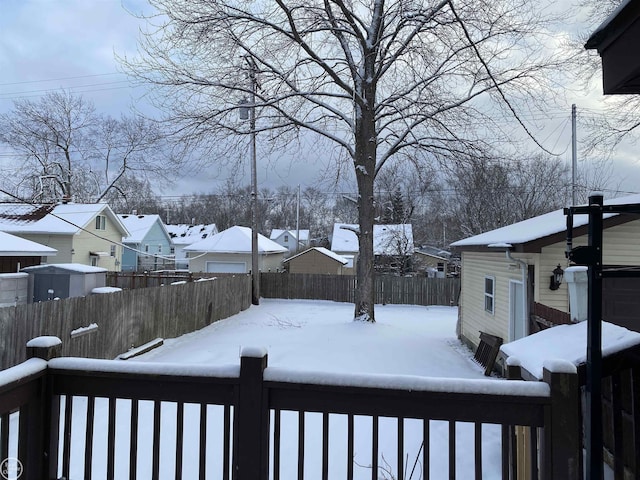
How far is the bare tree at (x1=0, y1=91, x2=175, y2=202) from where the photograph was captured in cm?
2666

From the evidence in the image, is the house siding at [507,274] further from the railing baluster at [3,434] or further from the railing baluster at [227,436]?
the railing baluster at [3,434]

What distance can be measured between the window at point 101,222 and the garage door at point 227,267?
6157 mm

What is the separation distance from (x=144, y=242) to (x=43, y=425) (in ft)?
114

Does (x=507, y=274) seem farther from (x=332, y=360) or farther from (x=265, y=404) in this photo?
(x=265, y=404)

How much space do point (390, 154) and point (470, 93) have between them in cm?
291

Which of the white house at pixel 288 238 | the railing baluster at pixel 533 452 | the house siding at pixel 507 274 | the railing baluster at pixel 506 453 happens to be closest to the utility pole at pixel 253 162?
the house siding at pixel 507 274

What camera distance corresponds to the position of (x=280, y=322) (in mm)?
13133

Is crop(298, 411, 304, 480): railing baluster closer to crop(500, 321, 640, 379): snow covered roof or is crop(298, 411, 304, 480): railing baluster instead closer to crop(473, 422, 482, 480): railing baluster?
crop(473, 422, 482, 480): railing baluster

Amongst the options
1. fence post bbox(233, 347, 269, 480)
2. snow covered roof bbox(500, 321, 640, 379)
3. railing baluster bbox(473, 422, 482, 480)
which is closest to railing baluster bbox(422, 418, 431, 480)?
railing baluster bbox(473, 422, 482, 480)

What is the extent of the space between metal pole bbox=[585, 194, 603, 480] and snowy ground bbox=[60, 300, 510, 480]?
→ 1118 millimetres

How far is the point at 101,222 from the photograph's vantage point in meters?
22.7

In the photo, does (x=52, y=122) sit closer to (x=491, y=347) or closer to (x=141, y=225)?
(x=141, y=225)

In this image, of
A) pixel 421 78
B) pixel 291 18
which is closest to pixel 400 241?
pixel 421 78

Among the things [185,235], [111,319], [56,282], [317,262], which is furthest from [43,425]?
[185,235]
